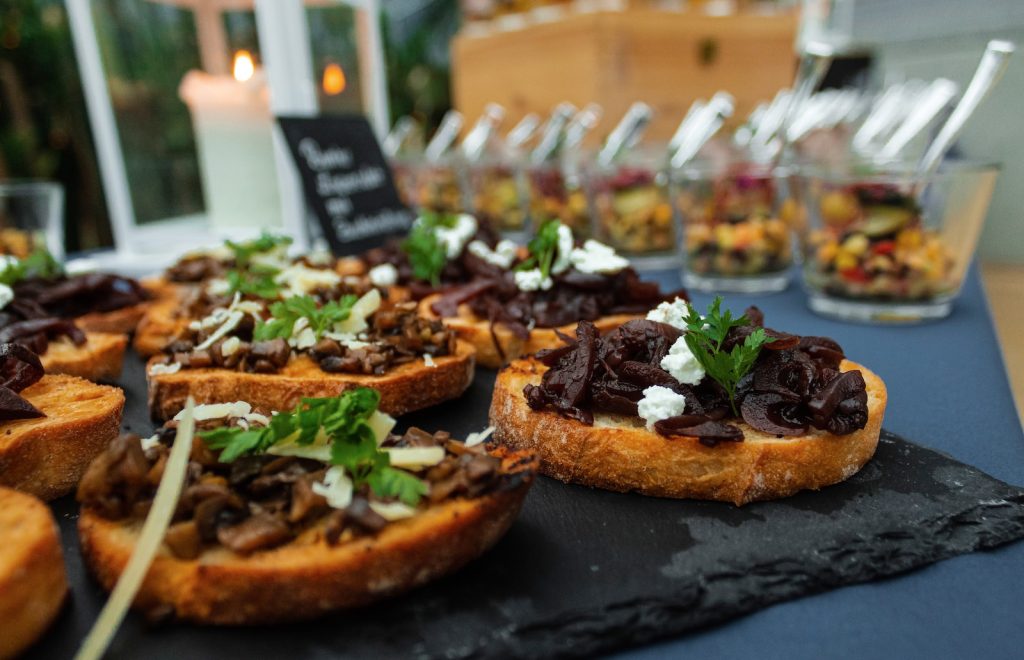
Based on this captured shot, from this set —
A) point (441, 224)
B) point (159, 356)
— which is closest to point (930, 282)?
point (441, 224)

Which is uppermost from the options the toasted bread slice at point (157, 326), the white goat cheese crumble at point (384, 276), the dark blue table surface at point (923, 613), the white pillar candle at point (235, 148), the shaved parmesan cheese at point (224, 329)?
the white pillar candle at point (235, 148)

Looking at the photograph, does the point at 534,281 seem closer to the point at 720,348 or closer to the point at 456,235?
the point at 456,235

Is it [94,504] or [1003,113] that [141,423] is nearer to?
[94,504]

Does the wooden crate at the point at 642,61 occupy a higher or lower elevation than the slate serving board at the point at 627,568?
higher

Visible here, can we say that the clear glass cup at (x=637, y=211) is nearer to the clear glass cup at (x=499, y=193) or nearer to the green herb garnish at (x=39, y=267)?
the clear glass cup at (x=499, y=193)

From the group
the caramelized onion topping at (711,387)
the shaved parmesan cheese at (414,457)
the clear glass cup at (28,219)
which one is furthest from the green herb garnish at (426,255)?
the clear glass cup at (28,219)

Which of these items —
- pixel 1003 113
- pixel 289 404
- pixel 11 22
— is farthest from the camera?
pixel 11 22

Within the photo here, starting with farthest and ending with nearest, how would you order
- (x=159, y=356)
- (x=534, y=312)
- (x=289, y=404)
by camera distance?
(x=534, y=312)
(x=159, y=356)
(x=289, y=404)
